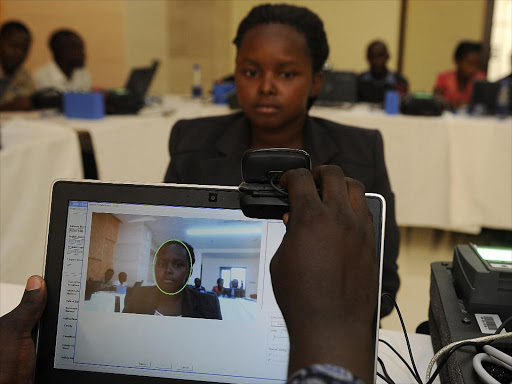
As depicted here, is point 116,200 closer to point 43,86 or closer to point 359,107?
point 359,107

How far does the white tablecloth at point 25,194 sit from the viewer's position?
191 centimetres

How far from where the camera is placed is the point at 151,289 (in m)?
0.64

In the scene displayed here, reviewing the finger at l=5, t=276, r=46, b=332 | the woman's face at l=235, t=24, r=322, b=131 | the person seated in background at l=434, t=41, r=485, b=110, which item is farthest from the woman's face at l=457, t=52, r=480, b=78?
the finger at l=5, t=276, r=46, b=332

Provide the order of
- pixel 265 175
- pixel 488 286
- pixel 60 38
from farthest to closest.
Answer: pixel 60 38, pixel 488 286, pixel 265 175

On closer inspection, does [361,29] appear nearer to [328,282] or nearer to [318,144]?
[318,144]

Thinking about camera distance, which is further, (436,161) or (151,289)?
(436,161)

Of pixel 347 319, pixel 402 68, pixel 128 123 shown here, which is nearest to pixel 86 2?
pixel 128 123

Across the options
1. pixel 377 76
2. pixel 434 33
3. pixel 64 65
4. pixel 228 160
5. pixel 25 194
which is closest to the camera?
pixel 228 160

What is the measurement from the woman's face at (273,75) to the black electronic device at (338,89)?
224 cm

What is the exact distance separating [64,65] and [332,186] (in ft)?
14.2

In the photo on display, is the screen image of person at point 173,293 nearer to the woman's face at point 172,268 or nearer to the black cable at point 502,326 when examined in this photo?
the woman's face at point 172,268

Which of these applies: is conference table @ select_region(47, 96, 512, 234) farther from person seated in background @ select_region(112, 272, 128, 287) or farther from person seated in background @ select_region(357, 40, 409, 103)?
person seated in background @ select_region(112, 272, 128, 287)

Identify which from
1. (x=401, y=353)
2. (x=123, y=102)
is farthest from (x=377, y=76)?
(x=401, y=353)

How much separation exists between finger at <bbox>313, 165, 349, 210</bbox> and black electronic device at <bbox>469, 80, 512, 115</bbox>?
3143 millimetres
